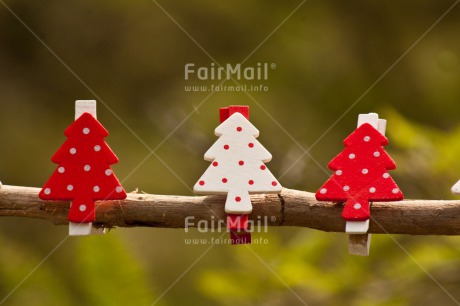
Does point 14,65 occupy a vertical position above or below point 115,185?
above

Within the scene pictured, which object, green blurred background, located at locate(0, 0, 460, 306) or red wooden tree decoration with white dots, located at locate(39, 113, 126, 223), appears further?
green blurred background, located at locate(0, 0, 460, 306)

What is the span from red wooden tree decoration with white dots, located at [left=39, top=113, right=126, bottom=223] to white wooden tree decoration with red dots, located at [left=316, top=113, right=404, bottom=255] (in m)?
0.51

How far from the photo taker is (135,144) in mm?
4168

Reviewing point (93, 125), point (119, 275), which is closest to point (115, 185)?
point (93, 125)

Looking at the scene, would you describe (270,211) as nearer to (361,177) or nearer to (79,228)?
(361,177)

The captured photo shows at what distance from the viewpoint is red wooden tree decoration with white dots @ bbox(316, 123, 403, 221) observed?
2.08m

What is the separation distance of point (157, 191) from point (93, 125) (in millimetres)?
1848

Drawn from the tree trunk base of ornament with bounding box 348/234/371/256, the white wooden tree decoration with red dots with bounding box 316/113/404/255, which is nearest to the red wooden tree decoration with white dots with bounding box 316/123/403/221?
the white wooden tree decoration with red dots with bounding box 316/113/404/255

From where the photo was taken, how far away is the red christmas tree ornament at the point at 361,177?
2.08 metres

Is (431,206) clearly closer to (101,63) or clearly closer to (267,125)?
(267,125)

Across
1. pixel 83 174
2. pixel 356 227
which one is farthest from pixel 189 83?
pixel 356 227

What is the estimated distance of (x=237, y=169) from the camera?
2.15m

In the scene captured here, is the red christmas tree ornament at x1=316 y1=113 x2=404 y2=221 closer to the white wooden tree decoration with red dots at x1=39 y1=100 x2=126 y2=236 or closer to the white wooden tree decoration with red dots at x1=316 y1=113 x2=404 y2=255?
the white wooden tree decoration with red dots at x1=316 y1=113 x2=404 y2=255

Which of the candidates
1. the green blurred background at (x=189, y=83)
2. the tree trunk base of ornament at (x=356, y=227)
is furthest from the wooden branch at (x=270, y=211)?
the green blurred background at (x=189, y=83)
